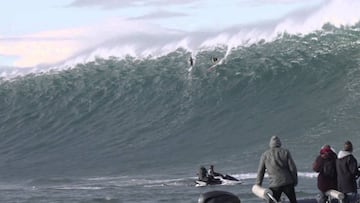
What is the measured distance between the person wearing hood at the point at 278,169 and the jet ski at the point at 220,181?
1177 cm

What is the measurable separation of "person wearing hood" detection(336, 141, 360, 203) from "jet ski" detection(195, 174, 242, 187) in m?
11.1

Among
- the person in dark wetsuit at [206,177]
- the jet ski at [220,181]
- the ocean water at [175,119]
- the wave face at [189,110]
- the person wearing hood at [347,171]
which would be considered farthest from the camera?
the wave face at [189,110]

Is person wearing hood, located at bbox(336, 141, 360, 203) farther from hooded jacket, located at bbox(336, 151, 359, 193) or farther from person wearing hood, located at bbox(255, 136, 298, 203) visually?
person wearing hood, located at bbox(255, 136, 298, 203)

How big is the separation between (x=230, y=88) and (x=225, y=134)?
550cm

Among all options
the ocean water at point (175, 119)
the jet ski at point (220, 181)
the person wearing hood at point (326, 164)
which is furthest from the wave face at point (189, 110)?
the person wearing hood at point (326, 164)

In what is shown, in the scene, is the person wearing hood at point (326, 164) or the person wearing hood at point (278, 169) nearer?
the person wearing hood at point (278, 169)

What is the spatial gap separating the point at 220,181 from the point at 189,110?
12484 millimetres

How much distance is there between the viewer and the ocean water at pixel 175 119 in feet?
88.6

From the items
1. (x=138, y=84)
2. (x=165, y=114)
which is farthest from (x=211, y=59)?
(x=165, y=114)

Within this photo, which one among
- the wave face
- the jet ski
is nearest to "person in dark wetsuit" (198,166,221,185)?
the jet ski

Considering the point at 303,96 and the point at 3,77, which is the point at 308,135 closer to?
the point at 303,96

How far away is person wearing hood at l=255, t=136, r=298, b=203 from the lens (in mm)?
12000

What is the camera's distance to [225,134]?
33.0m

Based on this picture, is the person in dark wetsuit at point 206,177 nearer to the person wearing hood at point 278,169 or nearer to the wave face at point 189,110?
the wave face at point 189,110
